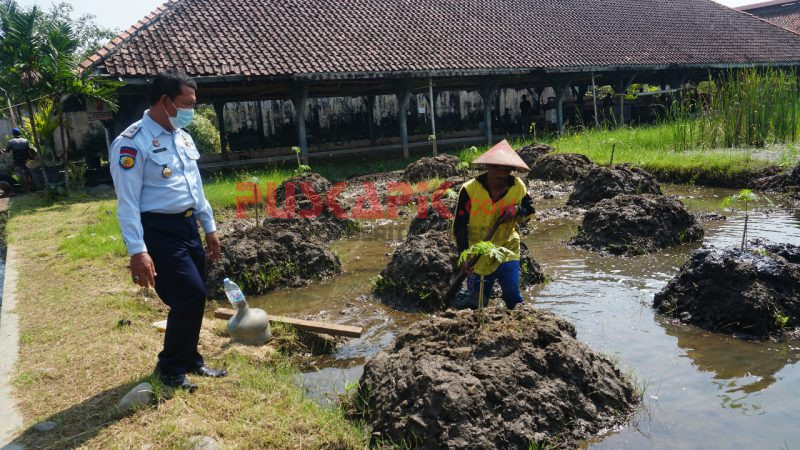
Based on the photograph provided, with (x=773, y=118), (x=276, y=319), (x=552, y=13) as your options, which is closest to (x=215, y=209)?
(x=276, y=319)

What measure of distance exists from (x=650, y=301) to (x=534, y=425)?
312 centimetres

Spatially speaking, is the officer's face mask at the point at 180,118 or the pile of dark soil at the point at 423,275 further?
the pile of dark soil at the point at 423,275

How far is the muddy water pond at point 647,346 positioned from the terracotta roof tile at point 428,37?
8.38 meters

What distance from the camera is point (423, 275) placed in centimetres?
625

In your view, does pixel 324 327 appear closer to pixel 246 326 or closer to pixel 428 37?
pixel 246 326

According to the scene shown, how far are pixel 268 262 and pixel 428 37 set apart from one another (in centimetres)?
1382

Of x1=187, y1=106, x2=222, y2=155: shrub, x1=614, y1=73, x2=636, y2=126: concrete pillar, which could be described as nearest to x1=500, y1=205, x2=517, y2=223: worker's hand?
x1=187, y1=106, x2=222, y2=155: shrub

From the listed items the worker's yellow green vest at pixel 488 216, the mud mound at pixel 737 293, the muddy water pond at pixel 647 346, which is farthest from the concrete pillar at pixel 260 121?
the worker's yellow green vest at pixel 488 216

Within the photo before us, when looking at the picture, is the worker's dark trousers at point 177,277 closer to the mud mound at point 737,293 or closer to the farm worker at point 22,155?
the mud mound at point 737,293

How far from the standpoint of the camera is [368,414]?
3.72 metres

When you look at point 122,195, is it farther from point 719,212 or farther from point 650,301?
point 719,212

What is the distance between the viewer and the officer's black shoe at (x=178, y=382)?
3746 mm

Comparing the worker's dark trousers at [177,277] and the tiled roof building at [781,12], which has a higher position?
the tiled roof building at [781,12]

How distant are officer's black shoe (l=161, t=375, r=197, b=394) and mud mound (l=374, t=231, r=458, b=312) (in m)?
2.79
